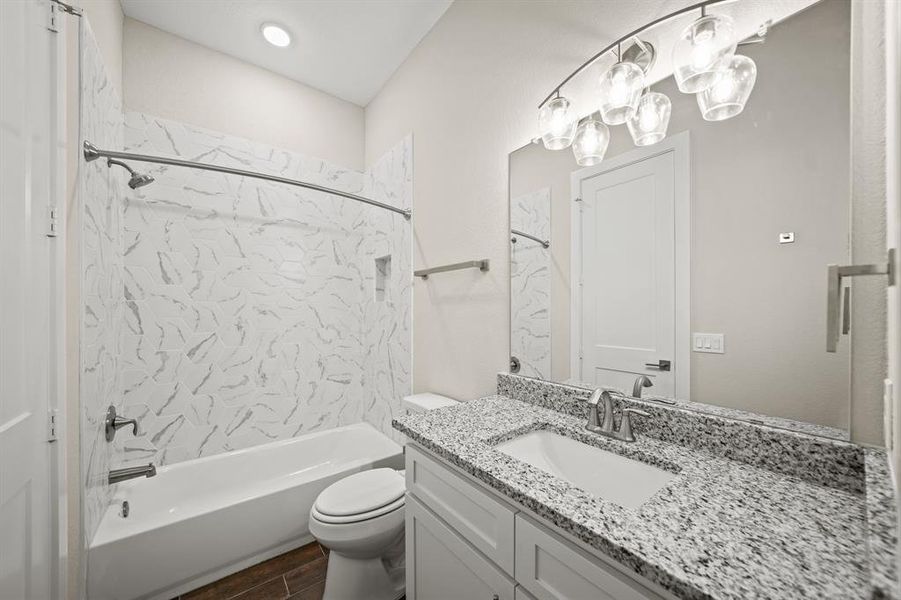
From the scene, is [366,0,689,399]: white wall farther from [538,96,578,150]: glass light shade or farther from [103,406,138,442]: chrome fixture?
[103,406,138,442]: chrome fixture

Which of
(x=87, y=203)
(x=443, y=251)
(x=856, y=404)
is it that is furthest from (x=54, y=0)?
(x=856, y=404)

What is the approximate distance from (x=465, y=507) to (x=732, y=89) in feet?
4.21

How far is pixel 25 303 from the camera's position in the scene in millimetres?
979

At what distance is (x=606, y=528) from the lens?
0.61m

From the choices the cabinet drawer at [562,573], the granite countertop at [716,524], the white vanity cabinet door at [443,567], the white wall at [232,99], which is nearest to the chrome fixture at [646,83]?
the granite countertop at [716,524]

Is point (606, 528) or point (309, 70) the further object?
point (309, 70)

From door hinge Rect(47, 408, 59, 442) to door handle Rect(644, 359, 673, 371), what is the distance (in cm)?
185

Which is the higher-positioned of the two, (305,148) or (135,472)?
(305,148)

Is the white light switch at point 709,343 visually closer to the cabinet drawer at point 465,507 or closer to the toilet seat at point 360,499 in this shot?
the cabinet drawer at point 465,507

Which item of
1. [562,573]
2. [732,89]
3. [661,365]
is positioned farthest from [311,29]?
[562,573]

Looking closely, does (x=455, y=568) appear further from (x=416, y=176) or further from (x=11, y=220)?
(x=416, y=176)

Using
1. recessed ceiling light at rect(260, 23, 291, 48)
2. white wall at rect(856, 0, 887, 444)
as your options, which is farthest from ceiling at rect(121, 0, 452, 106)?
white wall at rect(856, 0, 887, 444)

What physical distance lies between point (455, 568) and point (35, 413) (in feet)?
4.21

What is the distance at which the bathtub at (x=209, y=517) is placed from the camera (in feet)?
4.76
